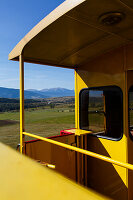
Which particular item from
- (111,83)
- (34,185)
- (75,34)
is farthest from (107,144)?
(34,185)

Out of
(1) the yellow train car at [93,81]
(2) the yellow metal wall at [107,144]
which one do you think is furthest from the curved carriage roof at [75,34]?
(2) the yellow metal wall at [107,144]

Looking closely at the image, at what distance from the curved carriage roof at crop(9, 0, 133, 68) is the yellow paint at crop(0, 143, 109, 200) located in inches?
55.0

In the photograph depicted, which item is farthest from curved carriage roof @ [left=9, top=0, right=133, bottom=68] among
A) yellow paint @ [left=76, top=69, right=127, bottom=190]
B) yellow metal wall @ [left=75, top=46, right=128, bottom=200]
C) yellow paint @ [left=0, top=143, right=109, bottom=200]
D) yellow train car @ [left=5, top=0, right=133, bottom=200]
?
yellow paint @ [left=0, top=143, right=109, bottom=200]

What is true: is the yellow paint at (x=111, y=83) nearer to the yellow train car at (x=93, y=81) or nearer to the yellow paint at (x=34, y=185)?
the yellow train car at (x=93, y=81)

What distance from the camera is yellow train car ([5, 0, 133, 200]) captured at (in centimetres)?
191

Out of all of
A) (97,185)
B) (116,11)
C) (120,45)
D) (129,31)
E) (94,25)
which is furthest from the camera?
(97,185)

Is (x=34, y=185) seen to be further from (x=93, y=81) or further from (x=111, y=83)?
(x=93, y=81)

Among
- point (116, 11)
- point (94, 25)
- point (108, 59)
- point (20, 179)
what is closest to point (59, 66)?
point (108, 59)

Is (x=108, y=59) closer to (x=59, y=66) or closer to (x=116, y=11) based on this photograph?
(x=59, y=66)

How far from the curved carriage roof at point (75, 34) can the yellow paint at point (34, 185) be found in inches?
55.0

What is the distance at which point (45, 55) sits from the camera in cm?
300

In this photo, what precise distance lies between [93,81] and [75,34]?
1.34m

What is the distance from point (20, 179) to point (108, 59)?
2.80 m

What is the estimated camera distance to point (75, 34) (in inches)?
90.1
